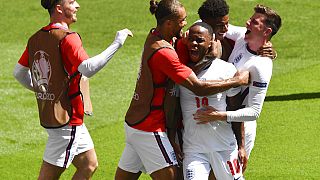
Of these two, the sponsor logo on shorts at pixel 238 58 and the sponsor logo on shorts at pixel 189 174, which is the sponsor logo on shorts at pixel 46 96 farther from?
the sponsor logo on shorts at pixel 238 58

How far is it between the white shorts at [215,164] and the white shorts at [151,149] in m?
0.15

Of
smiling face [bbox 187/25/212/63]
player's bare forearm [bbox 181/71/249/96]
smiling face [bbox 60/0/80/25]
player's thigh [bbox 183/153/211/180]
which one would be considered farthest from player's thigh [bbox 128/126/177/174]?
smiling face [bbox 60/0/80/25]

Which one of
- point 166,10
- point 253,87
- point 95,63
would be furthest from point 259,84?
point 95,63

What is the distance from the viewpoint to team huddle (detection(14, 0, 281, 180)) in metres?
8.11

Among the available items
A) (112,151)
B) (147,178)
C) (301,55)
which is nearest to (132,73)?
(301,55)

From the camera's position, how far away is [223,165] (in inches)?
324

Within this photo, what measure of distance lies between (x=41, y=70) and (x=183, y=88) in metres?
1.47

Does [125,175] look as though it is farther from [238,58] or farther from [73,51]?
[238,58]

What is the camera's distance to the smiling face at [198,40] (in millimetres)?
8031

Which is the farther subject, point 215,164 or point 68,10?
point 68,10

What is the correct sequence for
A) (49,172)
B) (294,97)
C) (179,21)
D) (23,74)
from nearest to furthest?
(179,21), (49,172), (23,74), (294,97)

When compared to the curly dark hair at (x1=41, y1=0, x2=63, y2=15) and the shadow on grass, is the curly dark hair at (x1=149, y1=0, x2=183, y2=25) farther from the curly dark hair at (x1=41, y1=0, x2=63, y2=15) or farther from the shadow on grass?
the shadow on grass

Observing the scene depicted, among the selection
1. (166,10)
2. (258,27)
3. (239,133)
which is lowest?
(239,133)

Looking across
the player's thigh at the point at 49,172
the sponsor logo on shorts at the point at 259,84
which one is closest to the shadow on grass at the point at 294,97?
the player's thigh at the point at 49,172
